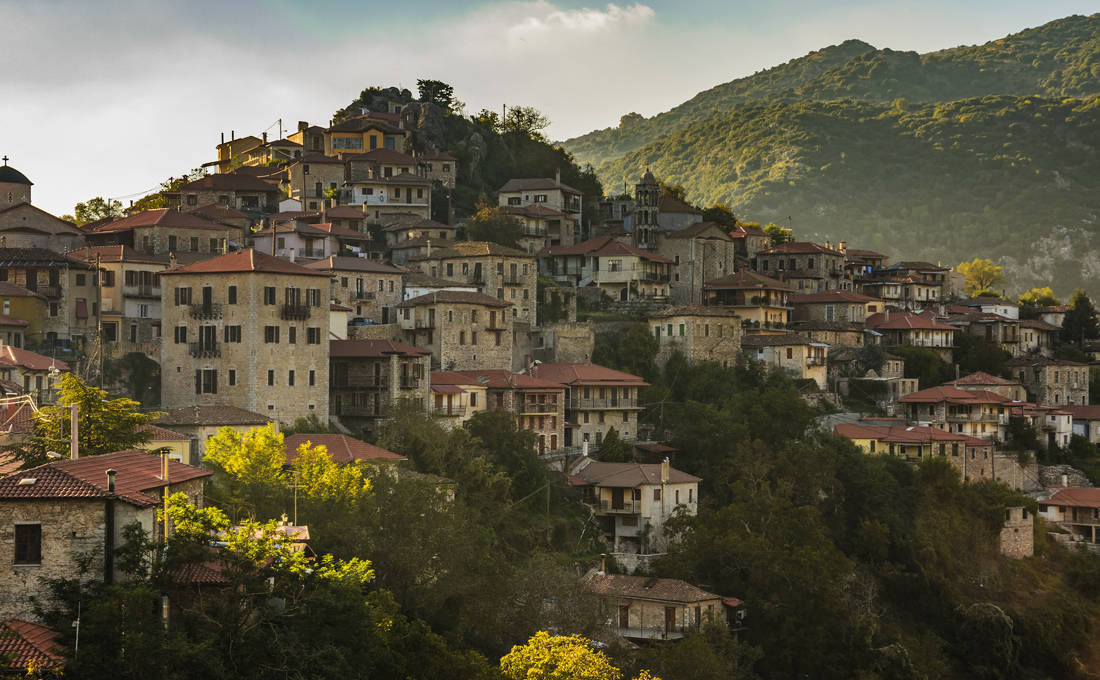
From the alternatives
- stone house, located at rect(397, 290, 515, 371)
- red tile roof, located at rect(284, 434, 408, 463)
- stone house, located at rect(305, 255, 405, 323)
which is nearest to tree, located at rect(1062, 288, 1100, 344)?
stone house, located at rect(397, 290, 515, 371)

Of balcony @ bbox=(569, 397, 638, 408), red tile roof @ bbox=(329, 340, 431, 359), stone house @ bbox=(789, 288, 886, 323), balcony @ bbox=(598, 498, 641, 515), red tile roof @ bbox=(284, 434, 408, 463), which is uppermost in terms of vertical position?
stone house @ bbox=(789, 288, 886, 323)

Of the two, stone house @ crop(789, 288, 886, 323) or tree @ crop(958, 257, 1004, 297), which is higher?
tree @ crop(958, 257, 1004, 297)

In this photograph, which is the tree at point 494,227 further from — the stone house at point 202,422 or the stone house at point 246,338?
the stone house at point 202,422

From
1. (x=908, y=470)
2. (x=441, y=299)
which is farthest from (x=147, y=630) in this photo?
(x=908, y=470)

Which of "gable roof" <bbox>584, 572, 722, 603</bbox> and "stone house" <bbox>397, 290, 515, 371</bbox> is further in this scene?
"stone house" <bbox>397, 290, 515, 371</bbox>

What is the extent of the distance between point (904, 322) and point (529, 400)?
36.3 m

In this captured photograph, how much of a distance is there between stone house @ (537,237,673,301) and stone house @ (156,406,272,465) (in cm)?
3604

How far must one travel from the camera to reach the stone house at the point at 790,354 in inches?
3216

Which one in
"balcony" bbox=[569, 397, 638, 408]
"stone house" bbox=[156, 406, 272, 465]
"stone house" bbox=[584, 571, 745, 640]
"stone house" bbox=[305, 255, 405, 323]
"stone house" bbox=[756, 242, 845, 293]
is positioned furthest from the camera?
"stone house" bbox=[756, 242, 845, 293]

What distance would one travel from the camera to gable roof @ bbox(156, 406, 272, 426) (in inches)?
2066

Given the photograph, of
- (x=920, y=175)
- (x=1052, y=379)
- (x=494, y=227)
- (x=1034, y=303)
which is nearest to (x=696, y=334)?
(x=494, y=227)

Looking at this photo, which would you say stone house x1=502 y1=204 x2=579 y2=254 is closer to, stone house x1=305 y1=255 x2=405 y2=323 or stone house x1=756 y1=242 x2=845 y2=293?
stone house x1=756 y1=242 x2=845 y2=293

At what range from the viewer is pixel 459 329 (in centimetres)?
6962

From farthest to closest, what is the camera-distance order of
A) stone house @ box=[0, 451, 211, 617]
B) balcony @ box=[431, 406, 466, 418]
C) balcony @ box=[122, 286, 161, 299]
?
1. balcony @ box=[122, 286, 161, 299]
2. balcony @ box=[431, 406, 466, 418]
3. stone house @ box=[0, 451, 211, 617]
